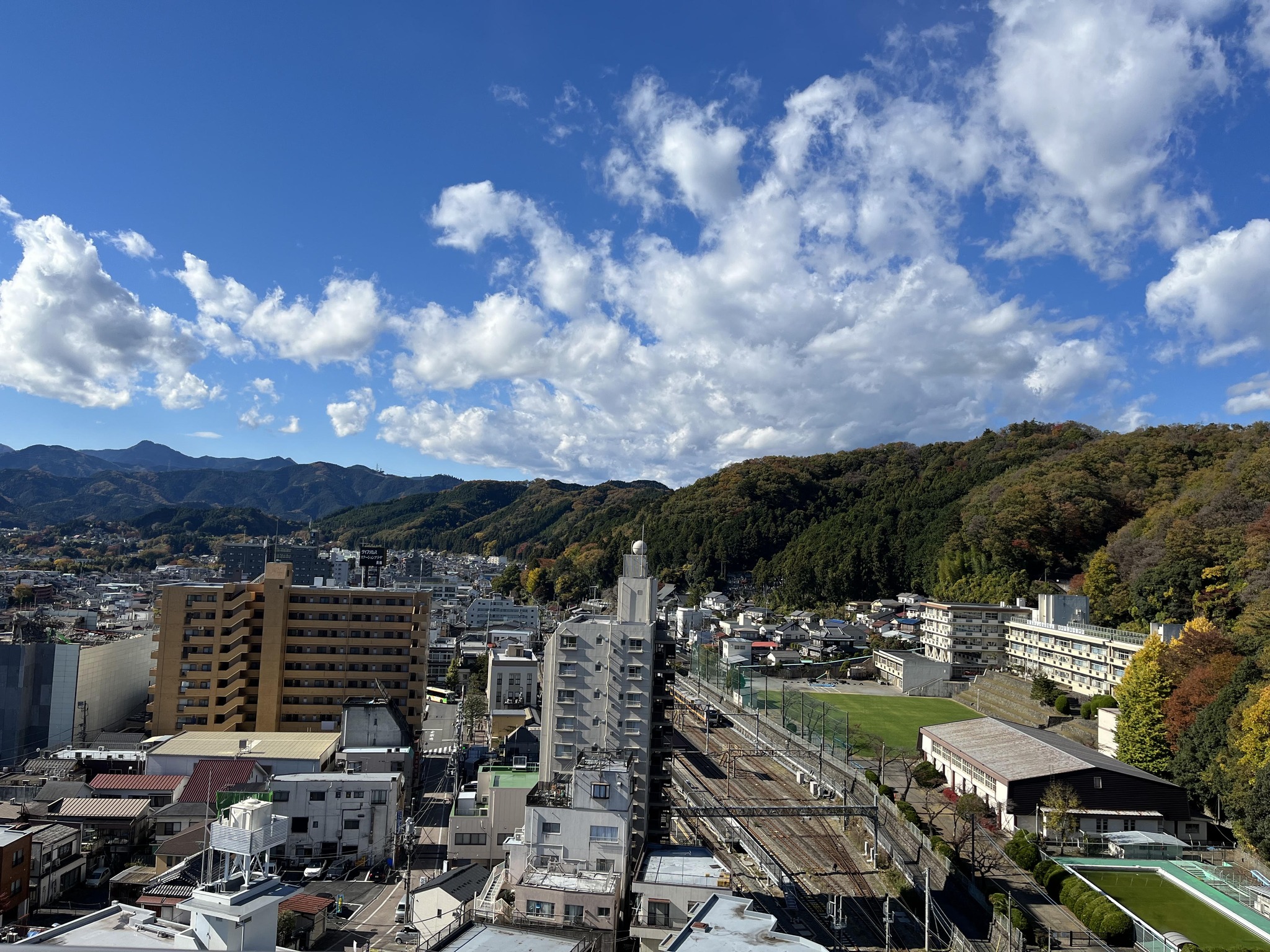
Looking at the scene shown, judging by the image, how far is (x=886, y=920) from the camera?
1280 centimetres

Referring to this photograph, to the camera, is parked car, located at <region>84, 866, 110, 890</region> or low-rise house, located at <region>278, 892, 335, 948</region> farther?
parked car, located at <region>84, 866, 110, 890</region>

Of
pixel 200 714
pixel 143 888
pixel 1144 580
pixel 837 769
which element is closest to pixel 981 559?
pixel 1144 580

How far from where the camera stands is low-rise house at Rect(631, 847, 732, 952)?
35.4 feet

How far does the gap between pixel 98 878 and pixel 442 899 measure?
7710 millimetres

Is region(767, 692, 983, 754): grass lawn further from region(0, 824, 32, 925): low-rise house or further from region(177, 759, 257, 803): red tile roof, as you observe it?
region(0, 824, 32, 925): low-rise house

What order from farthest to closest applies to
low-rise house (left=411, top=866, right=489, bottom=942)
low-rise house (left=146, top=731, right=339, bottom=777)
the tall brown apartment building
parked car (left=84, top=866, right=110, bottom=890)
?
the tall brown apartment building → low-rise house (left=146, top=731, right=339, bottom=777) → parked car (left=84, top=866, right=110, bottom=890) → low-rise house (left=411, top=866, right=489, bottom=942)

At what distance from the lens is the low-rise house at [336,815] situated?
16500 millimetres

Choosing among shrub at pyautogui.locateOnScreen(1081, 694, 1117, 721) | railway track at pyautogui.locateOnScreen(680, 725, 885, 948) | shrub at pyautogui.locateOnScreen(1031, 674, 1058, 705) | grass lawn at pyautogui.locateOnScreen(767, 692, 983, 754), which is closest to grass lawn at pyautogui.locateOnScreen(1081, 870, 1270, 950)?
railway track at pyautogui.locateOnScreen(680, 725, 885, 948)

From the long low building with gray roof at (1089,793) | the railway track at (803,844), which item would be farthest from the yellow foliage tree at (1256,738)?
the railway track at (803,844)

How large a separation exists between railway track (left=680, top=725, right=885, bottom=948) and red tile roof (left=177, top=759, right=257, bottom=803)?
11.3 meters

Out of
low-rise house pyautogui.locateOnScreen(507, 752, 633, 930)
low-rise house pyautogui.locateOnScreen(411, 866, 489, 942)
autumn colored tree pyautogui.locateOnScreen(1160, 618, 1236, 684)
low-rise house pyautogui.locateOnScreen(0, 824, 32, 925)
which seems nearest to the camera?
low-rise house pyautogui.locateOnScreen(507, 752, 633, 930)

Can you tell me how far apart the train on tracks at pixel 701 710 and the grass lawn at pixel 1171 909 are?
14656mm

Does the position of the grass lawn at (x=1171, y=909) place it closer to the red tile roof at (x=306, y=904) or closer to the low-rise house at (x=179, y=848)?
the red tile roof at (x=306, y=904)

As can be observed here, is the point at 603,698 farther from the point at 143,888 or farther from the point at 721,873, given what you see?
the point at 143,888
